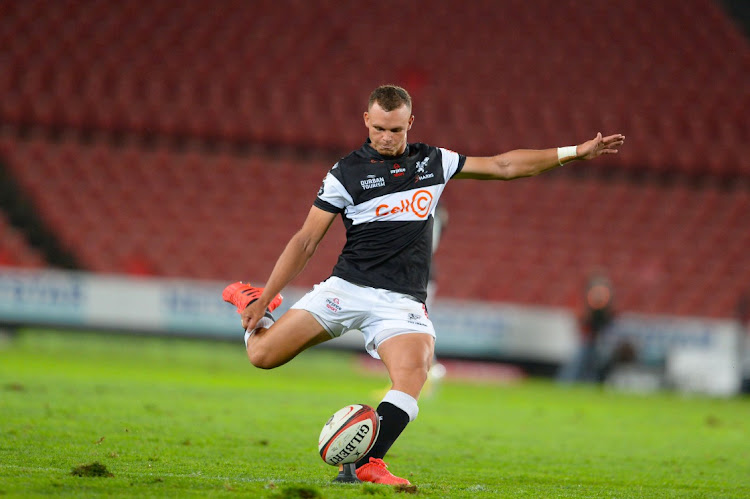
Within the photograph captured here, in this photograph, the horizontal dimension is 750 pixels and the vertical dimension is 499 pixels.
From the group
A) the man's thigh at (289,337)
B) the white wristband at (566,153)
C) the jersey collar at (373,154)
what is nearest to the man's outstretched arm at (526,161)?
the white wristband at (566,153)

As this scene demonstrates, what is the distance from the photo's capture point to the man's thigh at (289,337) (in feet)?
18.3

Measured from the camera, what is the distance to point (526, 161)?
19.2 feet

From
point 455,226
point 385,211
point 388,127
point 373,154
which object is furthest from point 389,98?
point 455,226

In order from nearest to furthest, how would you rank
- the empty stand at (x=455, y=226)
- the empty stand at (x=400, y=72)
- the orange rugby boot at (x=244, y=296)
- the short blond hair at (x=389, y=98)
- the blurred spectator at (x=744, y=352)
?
the short blond hair at (x=389, y=98), the orange rugby boot at (x=244, y=296), the blurred spectator at (x=744, y=352), the empty stand at (x=455, y=226), the empty stand at (x=400, y=72)

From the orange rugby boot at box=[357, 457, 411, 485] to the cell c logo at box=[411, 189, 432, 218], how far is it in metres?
1.45

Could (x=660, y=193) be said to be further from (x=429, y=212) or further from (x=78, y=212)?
(x=429, y=212)

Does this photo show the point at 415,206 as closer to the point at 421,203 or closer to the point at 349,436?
the point at 421,203

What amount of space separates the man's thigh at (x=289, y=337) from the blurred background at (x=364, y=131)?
12622 millimetres

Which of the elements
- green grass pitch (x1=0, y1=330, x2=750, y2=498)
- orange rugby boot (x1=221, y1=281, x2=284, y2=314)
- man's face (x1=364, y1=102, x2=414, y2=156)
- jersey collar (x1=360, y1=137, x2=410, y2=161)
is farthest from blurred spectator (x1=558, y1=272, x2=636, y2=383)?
man's face (x1=364, y1=102, x2=414, y2=156)

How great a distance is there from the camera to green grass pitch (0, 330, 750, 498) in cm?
506

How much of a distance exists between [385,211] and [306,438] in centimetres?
256

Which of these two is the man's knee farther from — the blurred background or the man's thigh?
the blurred background

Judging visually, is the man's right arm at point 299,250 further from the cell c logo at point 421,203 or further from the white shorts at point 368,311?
the cell c logo at point 421,203

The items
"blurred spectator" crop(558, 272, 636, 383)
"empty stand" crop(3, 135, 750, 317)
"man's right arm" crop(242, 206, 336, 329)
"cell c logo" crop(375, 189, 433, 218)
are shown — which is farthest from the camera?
"empty stand" crop(3, 135, 750, 317)
